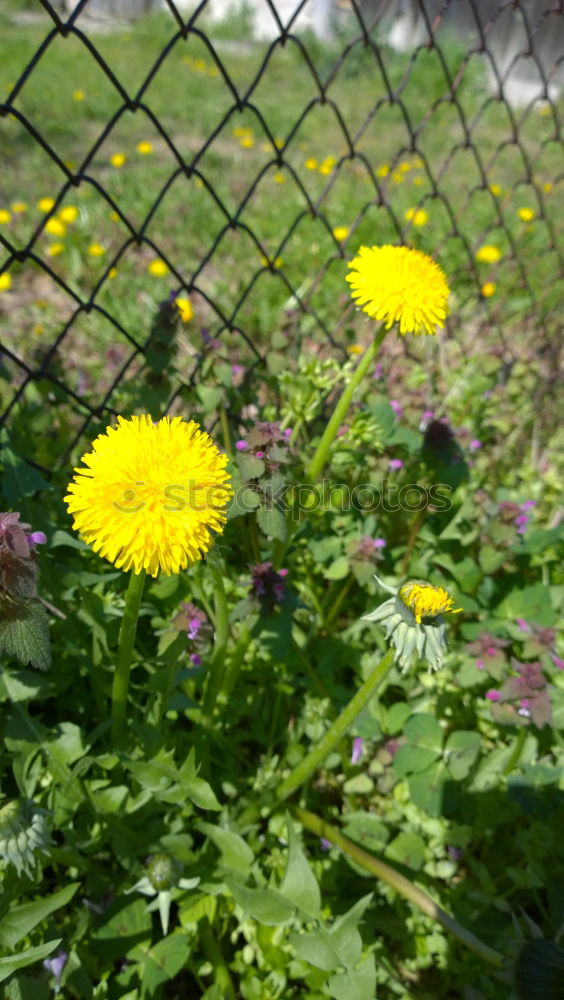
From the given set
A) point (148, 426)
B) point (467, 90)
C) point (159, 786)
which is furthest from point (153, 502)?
point (467, 90)

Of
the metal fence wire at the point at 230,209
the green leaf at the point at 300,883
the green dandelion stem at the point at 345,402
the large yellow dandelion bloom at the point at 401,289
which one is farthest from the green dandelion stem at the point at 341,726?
the metal fence wire at the point at 230,209

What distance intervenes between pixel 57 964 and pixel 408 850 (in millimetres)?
738

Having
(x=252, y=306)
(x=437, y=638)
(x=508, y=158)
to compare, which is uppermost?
(x=508, y=158)

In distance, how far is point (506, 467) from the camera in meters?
2.58

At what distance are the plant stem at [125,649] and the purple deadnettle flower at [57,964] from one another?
14.4 inches

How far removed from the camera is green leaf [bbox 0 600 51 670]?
0.98 m

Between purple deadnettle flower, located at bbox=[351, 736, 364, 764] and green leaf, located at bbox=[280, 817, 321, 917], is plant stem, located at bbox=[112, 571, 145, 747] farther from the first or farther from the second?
purple deadnettle flower, located at bbox=[351, 736, 364, 764]

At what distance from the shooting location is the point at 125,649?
3.69 feet

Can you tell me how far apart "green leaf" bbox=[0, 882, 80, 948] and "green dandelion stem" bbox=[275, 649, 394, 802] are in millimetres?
509

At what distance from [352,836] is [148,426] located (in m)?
1.09

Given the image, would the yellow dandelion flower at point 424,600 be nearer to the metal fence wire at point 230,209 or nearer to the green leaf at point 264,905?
the green leaf at point 264,905

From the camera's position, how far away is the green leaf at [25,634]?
0.98 m

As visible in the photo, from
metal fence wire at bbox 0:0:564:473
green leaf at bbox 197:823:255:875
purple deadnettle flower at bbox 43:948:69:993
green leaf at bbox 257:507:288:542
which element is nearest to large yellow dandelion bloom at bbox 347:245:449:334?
green leaf at bbox 257:507:288:542

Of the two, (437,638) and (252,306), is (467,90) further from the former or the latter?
(437,638)
